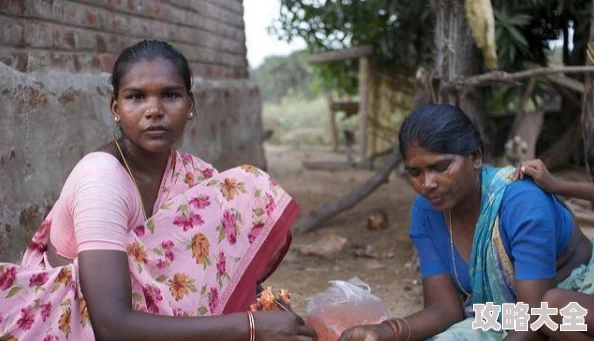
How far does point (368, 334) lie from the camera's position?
7.52 feet

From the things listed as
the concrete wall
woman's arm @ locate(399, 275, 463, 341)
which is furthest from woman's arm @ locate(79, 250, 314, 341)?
the concrete wall

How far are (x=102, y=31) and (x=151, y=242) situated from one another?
1.97m

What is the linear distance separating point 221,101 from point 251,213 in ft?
11.2

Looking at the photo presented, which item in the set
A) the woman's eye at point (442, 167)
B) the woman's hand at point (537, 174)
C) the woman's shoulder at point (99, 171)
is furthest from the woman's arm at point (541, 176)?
the woman's shoulder at point (99, 171)

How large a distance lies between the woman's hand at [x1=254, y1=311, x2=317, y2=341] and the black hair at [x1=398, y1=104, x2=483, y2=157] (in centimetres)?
69

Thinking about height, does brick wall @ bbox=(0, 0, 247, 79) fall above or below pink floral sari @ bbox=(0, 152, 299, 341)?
above

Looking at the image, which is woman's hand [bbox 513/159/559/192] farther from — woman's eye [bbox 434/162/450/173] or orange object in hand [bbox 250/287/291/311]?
orange object in hand [bbox 250/287/291/311]

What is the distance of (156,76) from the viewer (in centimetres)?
204

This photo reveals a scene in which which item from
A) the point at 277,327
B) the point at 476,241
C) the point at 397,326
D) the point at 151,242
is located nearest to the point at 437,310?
the point at 397,326

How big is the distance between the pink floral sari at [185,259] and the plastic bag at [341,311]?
31 centimetres

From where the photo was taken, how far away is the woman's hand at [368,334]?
2.29 m

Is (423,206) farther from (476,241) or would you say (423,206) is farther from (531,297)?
(531,297)

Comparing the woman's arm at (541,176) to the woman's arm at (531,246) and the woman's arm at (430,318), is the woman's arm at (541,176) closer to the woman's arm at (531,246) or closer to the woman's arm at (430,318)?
the woman's arm at (531,246)

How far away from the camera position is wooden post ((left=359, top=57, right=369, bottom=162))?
31.5 feet
